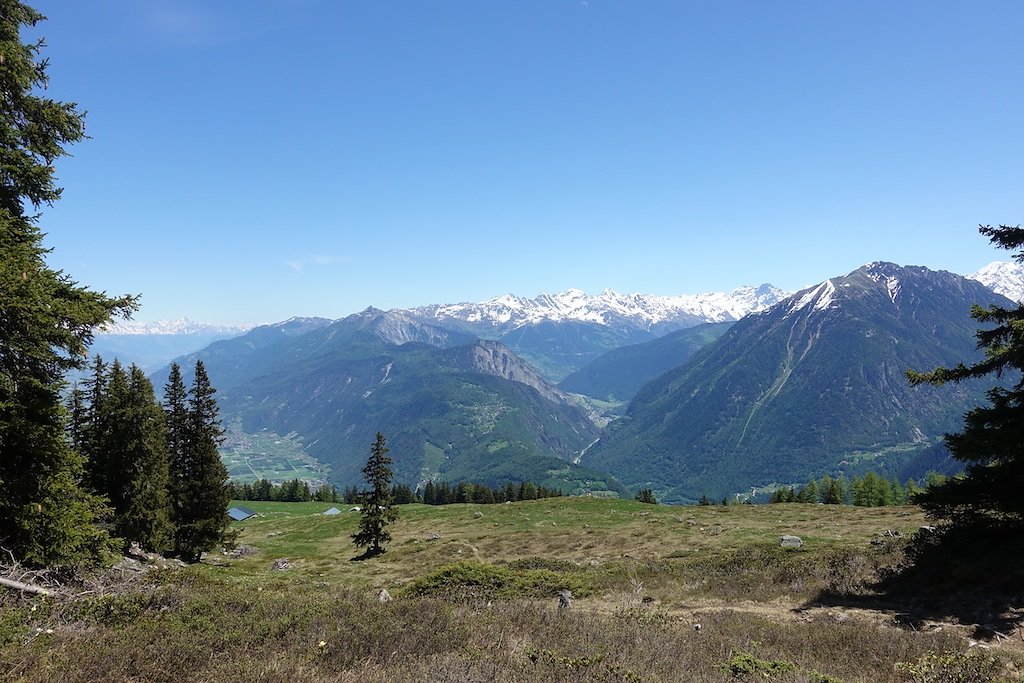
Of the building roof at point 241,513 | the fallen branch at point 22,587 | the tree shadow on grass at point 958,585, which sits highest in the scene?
the fallen branch at point 22,587

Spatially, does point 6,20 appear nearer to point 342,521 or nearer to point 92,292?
point 92,292

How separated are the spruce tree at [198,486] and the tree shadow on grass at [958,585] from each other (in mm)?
42363

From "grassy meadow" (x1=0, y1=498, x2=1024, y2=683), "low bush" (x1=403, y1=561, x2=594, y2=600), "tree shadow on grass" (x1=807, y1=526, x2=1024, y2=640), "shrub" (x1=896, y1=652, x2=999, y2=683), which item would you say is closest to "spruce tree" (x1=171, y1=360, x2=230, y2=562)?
"low bush" (x1=403, y1=561, x2=594, y2=600)

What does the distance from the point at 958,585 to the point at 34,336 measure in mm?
25957

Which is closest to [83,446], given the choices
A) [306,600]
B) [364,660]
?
[306,600]

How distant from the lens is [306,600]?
11984 millimetres

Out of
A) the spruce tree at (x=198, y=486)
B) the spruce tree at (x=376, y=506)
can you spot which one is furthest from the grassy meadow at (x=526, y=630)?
the spruce tree at (x=198, y=486)

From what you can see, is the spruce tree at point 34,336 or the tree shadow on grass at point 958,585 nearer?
the spruce tree at point 34,336

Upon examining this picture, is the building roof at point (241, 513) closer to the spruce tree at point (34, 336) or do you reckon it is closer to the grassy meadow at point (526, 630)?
the grassy meadow at point (526, 630)

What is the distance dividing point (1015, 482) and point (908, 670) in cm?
1163

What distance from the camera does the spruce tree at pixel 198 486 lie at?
39531mm

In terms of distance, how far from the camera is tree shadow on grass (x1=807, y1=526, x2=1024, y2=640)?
13.4 meters

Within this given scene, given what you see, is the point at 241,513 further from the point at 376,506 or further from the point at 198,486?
the point at 376,506

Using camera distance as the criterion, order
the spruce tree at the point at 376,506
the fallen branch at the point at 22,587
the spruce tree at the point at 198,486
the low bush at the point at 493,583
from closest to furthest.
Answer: the fallen branch at the point at 22,587 → the low bush at the point at 493,583 → the spruce tree at the point at 198,486 → the spruce tree at the point at 376,506
